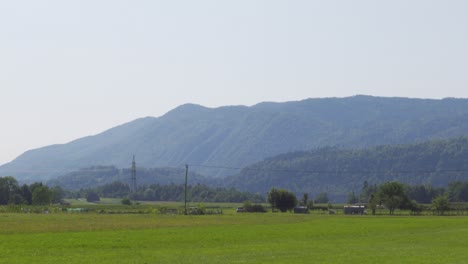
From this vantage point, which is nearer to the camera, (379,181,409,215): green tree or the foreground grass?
the foreground grass

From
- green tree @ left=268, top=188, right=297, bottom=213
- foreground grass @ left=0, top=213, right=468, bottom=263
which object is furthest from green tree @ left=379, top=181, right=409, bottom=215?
foreground grass @ left=0, top=213, right=468, bottom=263

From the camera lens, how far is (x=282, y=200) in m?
189

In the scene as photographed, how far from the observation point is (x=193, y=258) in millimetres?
41750

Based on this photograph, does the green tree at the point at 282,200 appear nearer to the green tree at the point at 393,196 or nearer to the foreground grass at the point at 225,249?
the green tree at the point at 393,196

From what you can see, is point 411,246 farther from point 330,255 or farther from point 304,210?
point 304,210

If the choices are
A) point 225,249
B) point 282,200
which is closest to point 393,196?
point 282,200

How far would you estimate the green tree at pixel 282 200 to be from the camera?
619 ft

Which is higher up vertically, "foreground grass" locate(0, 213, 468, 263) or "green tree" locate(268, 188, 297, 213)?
"green tree" locate(268, 188, 297, 213)

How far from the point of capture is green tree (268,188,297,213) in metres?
189

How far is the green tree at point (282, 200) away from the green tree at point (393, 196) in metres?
23.9

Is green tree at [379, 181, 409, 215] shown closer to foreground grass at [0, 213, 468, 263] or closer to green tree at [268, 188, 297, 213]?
green tree at [268, 188, 297, 213]

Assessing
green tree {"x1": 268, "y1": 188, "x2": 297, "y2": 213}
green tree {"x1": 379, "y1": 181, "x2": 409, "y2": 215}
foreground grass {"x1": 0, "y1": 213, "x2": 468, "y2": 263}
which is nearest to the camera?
foreground grass {"x1": 0, "y1": 213, "x2": 468, "y2": 263}

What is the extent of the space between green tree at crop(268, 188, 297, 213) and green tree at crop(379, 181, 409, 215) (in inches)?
943

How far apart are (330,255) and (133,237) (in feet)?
72.9
